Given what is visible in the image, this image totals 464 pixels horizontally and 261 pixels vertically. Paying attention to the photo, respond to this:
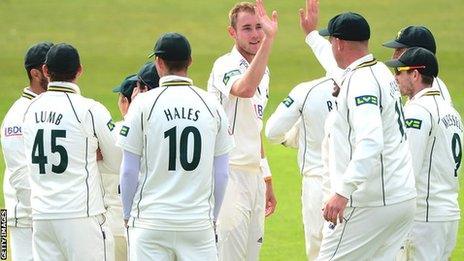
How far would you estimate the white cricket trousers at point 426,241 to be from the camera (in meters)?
9.09

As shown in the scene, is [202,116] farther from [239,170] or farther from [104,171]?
[239,170]

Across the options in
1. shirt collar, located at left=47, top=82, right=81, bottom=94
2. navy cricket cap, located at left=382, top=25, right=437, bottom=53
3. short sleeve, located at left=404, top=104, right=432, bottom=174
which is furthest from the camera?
navy cricket cap, located at left=382, top=25, right=437, bottom=53

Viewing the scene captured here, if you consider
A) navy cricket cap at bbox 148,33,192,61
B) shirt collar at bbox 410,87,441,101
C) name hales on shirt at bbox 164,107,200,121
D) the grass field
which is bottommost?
name hales on shirt at bbox 164,107,200,121

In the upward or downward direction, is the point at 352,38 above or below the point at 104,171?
→ above

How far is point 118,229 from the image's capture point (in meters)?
9.49

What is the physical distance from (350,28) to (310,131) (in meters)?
1.48

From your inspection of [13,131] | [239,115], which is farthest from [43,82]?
[239,115]

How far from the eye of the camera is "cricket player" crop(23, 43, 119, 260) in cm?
841

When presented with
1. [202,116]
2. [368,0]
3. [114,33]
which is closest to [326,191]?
[202,116]

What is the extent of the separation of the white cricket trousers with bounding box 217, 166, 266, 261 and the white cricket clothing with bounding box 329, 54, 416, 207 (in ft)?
4.38

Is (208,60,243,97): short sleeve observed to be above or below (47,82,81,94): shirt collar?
above

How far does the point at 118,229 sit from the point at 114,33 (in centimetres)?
1991

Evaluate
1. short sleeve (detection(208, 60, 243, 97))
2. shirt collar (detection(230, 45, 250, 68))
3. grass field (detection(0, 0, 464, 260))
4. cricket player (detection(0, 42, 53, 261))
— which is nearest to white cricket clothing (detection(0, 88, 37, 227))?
cricket player (detection(0, 42, 53, 261))

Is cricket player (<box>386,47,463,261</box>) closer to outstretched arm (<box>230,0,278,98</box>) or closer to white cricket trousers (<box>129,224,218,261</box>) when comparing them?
outstretched arm (<box>230,0,278,98</box>)
